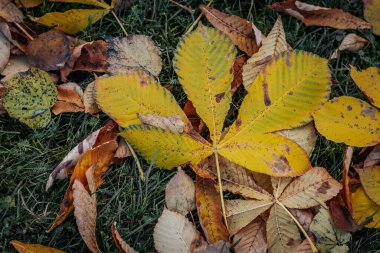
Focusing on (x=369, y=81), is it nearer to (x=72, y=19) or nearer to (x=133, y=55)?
(x=133, y=55)

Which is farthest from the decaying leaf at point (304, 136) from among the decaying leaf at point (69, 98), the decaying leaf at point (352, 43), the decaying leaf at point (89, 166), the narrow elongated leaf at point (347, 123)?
the decaying leaf at point (69, 98)

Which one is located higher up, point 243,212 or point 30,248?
point 243,212

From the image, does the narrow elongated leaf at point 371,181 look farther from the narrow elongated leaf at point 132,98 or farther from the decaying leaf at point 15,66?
the decaying leaf at point 15,66

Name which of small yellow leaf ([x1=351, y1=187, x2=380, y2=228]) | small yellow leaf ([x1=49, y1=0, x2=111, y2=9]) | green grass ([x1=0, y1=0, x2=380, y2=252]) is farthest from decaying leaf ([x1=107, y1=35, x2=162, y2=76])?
small yellow leaf ([x1=351, y1=187, x2=380, y2=228])

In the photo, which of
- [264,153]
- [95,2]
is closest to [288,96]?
[264,153]

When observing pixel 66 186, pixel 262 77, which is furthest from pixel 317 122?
pixel 66 186

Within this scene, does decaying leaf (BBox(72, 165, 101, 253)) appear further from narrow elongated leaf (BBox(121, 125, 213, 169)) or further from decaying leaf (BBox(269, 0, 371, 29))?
decaying leaf (BBox(269, 0, 371, 29))

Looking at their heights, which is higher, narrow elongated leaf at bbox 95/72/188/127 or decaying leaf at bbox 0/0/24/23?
decaying leaf at bbox 0/0/24/23

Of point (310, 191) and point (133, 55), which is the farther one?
point (133, 55)
